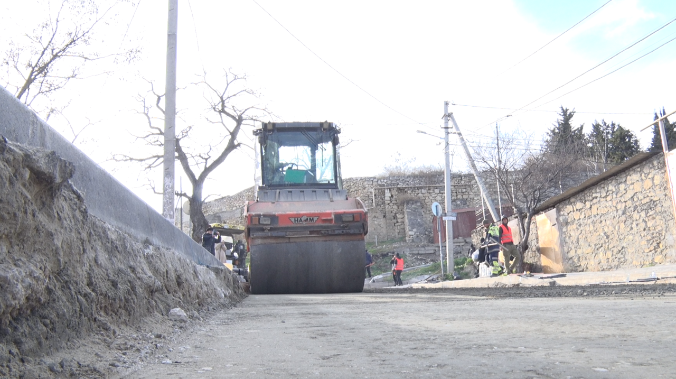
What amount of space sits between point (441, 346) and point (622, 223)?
40.3ft

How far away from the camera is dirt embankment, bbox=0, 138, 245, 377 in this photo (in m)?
2.20

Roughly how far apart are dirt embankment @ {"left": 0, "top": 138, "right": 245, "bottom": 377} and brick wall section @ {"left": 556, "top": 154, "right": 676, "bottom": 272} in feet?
37.7

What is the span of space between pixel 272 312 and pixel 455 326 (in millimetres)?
2394

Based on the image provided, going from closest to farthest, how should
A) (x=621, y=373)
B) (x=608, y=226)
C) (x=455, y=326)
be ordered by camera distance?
(x=621, y=373), (x=455, y=326), (x=608, y=226)

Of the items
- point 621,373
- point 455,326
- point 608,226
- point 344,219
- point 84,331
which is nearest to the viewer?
point 621,373

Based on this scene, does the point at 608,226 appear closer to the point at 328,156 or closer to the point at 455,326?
the point at 328,156

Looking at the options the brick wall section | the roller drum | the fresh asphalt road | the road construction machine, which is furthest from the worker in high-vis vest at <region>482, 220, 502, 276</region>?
the fresh asphalt road

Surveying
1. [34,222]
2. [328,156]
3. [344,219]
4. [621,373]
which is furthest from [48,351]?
[328,156]

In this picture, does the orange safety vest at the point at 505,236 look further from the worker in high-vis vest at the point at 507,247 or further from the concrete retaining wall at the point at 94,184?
the concrete retaining wall at the point at 94,184

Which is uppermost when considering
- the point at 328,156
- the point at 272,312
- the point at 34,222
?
the point at 328,156

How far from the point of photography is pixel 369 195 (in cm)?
3991

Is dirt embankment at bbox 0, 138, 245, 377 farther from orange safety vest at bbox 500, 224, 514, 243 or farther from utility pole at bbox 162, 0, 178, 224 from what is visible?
orange safety vest at bbox 500, 224, 514, 243

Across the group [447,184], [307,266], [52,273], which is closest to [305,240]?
[307,266]

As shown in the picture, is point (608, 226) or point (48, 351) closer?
point (48, 351)
